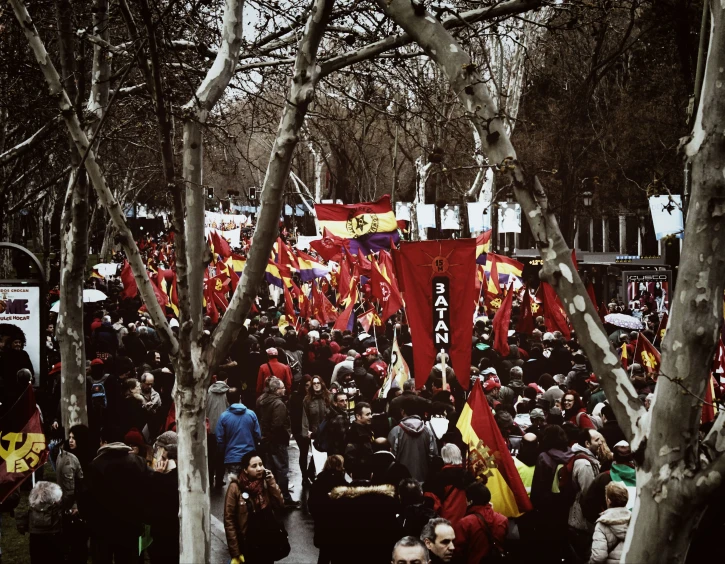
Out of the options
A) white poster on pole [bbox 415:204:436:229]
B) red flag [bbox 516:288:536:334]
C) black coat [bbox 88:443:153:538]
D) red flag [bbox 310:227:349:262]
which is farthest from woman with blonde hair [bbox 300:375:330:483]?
white poster on pole [bbox 415:204:436:229]

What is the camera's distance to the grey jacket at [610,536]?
6.37 metres

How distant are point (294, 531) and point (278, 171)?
5.39 m

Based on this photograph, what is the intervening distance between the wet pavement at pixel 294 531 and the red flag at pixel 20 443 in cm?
205

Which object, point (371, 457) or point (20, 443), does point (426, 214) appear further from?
point (20, 443)

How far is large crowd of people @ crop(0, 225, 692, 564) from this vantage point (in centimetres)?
696

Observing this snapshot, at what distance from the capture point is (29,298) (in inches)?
465

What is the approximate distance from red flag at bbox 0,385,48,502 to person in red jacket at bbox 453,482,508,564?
357 centimetres

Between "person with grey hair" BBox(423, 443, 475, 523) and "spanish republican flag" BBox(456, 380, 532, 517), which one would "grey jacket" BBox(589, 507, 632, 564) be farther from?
"spanish republican flag" BBox(456, 380, 532, 517)

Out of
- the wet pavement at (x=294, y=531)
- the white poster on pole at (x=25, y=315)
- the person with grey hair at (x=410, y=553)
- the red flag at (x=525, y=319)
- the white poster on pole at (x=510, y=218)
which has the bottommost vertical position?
the wet pavement at (x=294, y=531)

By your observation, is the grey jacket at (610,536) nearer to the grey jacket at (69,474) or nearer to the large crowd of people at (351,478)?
the large crowd of people at (351,478)

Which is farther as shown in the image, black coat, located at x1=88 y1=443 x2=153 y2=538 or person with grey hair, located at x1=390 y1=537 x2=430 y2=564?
black coat, located at x1=88 y1=443 x2=153 y2=538

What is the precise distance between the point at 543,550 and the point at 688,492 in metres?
4.28

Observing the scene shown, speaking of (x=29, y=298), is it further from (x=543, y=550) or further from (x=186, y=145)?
(x=543, y=550)

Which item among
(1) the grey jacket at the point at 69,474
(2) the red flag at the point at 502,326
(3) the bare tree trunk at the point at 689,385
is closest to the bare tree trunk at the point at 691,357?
(3) the bare tree trunk at the point at 689,385
